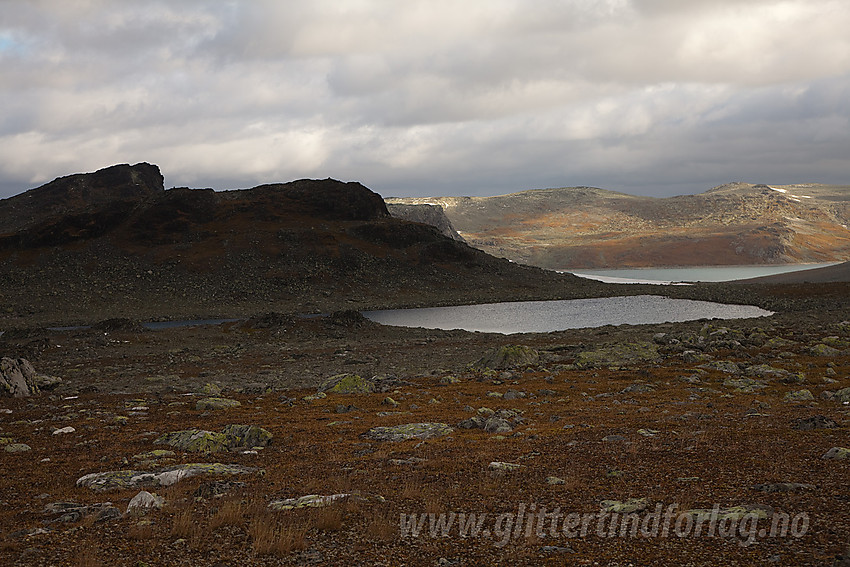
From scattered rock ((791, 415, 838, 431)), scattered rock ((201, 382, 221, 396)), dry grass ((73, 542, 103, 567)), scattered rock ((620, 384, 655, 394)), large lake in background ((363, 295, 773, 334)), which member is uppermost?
dry grass ((73, 542, 103, 567))

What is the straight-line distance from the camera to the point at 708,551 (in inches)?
354

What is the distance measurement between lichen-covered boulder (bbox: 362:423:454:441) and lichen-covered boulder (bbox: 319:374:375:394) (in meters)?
10.9

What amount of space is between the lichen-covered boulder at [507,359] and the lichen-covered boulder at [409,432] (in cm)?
1943

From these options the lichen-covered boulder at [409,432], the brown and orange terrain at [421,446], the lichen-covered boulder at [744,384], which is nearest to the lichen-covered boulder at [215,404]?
the brown and orange terrain at [421,446]

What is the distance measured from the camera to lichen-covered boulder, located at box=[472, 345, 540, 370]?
41.3m

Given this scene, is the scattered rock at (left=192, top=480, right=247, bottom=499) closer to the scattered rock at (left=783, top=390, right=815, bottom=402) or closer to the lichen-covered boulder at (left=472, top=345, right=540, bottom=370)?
the scattered rock at (left=783, top=390, right=815, bottom=402)

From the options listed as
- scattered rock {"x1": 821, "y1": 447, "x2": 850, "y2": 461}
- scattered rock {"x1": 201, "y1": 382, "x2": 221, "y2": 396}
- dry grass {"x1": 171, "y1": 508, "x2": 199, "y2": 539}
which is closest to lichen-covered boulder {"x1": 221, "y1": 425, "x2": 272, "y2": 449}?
dry grass {"x1": 171, "y1": 508, "x2": 199, "y2": 539}

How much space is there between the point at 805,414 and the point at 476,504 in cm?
1405

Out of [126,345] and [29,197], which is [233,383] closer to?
[126,345]

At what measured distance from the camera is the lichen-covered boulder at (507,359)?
41.3m

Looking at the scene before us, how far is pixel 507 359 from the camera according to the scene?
41.7 meters

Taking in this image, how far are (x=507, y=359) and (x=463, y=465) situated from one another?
86.8ft

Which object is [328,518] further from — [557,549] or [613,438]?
[613,438]

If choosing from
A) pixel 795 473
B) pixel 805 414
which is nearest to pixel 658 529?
pixel 795 473
